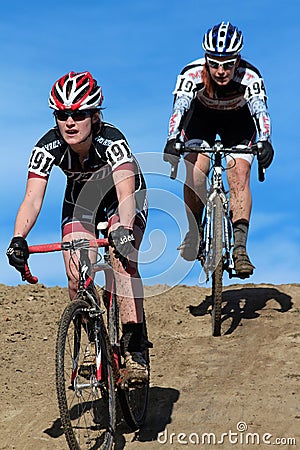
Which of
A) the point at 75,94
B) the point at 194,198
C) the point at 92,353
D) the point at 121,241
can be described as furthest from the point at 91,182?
the point at 194,198

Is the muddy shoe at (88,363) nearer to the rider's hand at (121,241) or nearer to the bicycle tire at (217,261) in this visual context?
the rider's hand at (121,241)

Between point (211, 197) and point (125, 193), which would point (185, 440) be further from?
point (211, 197)

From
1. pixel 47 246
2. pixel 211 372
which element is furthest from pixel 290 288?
pixel 47 246

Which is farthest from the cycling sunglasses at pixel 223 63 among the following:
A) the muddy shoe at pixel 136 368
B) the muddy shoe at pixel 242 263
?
the muddy shoe at pixel 136 368

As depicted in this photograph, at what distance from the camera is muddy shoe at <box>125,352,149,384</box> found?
677cm

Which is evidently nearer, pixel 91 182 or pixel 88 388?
pixel 88 388

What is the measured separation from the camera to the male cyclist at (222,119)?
980cm

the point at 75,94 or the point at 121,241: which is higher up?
the point at 75,94

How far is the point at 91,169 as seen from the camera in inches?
275

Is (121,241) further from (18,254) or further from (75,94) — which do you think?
(75,94)

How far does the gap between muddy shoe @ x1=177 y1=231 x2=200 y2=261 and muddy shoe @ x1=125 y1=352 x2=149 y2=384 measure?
3.26m

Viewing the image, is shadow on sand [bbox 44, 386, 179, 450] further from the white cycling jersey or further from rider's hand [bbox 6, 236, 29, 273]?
the white cycling jersey

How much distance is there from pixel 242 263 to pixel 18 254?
4.14m

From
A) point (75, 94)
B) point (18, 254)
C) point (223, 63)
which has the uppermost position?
point (223, 63)
